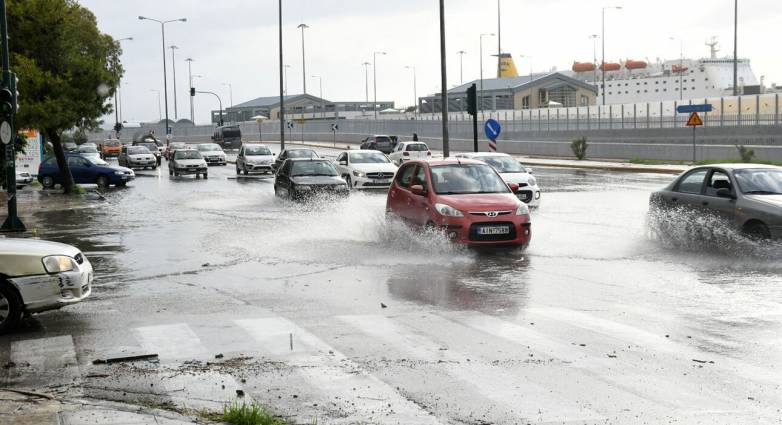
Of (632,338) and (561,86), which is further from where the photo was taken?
(561,86)

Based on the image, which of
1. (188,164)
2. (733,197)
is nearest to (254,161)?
(188,164)

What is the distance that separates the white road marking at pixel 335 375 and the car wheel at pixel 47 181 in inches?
1199

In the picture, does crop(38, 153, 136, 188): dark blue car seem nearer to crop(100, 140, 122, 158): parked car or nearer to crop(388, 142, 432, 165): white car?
crop(388, 142, 432, 165): white car

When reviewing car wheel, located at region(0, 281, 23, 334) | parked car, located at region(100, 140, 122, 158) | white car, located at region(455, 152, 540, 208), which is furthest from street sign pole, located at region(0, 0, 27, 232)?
parked car, located at region(100, 140, 122, 158)

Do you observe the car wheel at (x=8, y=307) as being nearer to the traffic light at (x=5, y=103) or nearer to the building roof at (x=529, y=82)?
the traffic light at (x=5, y=103)

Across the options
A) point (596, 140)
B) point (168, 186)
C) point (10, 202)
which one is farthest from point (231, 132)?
point (10, 202)

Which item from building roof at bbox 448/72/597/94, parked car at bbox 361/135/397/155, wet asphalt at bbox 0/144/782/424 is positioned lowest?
wet asphalt at bbox 0/144/782/424

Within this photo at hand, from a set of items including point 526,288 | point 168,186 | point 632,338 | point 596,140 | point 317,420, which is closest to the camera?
point 317,420

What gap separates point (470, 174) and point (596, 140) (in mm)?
54607

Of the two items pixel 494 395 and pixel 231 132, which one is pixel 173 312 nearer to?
pixel 494 395

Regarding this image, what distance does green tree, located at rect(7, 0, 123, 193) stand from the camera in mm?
31906

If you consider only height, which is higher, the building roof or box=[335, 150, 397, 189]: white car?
the building roof

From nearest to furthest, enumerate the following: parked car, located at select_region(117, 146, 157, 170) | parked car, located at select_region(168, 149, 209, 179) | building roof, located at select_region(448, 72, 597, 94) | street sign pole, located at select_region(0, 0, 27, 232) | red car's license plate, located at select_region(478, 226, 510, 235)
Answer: red car's license plate, located at select_region(478, 226, 510, 235) → street sign pole, located at select_region(0, 0, 27, 232) → parked car, located at select_region(168, 149, 209, 179) → parked car, located at select_region(117, 146, 157, 170) → building roof, located at select_region(448, 72, 597, 94)

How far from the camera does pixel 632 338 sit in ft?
29.3
